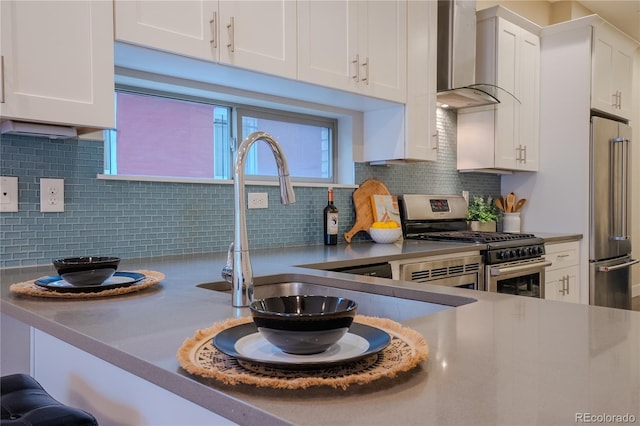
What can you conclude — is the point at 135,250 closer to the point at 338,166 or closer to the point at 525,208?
the point at 338,166

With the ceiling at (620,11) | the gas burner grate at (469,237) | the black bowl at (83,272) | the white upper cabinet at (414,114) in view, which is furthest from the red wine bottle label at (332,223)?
the ceiling at (620,11)

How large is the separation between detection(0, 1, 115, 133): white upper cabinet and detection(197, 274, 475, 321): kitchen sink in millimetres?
718

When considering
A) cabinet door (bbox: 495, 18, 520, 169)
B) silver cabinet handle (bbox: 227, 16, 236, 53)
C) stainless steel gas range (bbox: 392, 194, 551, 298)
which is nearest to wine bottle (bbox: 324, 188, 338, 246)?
stainless steel gas range (bbox: 392, 194, 551, 298)

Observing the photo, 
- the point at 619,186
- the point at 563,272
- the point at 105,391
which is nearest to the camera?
the point at 105,391

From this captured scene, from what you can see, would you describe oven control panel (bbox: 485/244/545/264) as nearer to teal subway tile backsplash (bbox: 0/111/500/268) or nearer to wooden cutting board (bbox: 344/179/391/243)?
wooden cutting board (bbox: 344/179/391/243)

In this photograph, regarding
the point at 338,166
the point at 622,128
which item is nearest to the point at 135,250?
the point at 338,166

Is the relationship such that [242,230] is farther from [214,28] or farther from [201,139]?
[201,139]

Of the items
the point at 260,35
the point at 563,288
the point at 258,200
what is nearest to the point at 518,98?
the point at 563,288

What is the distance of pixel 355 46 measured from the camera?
2.60 m

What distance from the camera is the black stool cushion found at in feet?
3.31

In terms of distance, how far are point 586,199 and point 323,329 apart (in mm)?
3611

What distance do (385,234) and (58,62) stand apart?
6.30 ft

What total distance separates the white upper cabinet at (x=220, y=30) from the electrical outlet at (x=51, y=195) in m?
0.61

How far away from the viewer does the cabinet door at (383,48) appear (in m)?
2.64
